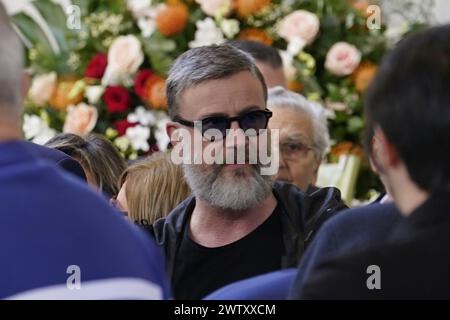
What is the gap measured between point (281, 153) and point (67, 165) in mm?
1400

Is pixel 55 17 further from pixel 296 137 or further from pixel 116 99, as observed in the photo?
pixel 296 137

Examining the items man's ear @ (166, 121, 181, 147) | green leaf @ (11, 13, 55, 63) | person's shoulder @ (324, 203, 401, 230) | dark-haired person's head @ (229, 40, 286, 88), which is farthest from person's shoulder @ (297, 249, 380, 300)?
green leaf @ (11, 13, 55, 63)

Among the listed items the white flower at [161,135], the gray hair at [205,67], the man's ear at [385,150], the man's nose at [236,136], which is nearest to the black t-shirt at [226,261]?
the man's nose at [236,136]

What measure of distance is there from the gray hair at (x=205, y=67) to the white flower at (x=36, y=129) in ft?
7.39

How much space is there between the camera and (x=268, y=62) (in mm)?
5430

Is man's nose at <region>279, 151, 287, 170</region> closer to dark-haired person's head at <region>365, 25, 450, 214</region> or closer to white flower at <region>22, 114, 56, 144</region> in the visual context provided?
white flower at <region>22, 114, 56, 144</region>

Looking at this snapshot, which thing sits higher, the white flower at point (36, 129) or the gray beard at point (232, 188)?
the gray beard at point (232, 188)

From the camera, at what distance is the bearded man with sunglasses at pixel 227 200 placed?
357cm

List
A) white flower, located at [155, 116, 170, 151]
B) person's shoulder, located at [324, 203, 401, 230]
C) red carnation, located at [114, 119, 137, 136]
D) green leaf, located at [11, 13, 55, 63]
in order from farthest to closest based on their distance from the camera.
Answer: green leaf, located at [11, 13, 55, 63]
red carnation, located at [114, 119, 137, 136]
white flower, located at [155, 116, 170, 151]
person's shoulder, located at [324, 203, 401, 230]

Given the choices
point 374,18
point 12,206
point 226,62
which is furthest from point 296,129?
point 12,206

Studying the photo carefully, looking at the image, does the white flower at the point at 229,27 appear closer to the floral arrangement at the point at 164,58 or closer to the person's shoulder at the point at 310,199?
the floral arrangement at the point at 164,58

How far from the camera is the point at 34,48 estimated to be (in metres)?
6.78

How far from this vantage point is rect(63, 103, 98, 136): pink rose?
600 centimetres
